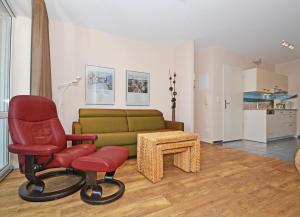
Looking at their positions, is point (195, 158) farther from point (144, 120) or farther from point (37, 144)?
point (37, 144)

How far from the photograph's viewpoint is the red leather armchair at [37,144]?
Result: 1404mm

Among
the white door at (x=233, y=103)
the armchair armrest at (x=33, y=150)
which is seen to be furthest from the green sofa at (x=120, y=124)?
the white door at (x=233, y=103)

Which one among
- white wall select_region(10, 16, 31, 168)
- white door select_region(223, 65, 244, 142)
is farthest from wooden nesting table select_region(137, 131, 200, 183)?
white door select_region(223, 65, 244, 142)

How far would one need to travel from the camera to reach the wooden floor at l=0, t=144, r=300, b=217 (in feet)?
4.39

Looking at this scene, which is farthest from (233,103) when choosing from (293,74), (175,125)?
(293,74)

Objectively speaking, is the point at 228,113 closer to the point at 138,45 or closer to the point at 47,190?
the point at 138,45

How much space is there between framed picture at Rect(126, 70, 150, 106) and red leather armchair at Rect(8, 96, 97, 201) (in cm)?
188

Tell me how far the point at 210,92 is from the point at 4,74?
4.04 metres

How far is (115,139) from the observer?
8.68ft

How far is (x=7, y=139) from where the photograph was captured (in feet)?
7.20

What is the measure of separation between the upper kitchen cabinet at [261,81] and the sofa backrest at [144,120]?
9.29 feet

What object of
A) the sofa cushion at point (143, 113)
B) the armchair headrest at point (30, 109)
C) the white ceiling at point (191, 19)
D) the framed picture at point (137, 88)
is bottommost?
the sofa cushion at point (143, 113)

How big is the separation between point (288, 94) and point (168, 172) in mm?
5660

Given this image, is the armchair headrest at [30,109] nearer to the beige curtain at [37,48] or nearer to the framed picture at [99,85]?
the beige curtain at [37,48]
